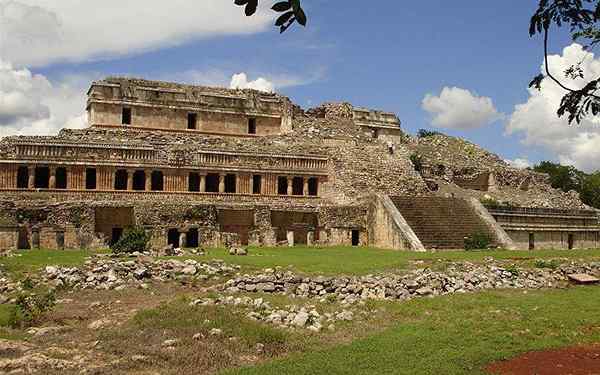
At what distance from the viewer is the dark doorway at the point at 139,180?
91.0ft

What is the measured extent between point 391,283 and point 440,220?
1164 centimetres

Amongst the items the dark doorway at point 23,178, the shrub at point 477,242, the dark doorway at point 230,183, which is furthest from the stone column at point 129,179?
the shrub at point 477,242

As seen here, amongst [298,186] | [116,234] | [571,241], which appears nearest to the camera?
[116,234]

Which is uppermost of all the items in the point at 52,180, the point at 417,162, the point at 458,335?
the point at 417,162

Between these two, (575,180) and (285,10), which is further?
(575,180)

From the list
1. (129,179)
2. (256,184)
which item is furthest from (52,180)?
(256,184)

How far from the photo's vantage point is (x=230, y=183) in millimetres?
29250

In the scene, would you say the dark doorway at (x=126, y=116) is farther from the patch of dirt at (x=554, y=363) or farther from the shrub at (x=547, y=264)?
the patch of dirt at (x=554, y=363)

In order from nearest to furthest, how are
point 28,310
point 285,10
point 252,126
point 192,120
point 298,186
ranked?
point 285,10, point 28,310, point 298,186, point 192,120, point 252,126

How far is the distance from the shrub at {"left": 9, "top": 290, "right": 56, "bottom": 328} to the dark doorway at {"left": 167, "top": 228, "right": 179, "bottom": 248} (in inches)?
484

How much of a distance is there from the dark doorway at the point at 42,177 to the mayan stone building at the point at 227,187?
0.17ft

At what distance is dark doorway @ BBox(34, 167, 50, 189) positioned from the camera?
86.1 feet

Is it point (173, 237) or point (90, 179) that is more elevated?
point (90, 179)

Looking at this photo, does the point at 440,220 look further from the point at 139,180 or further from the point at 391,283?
the point at 139,180
